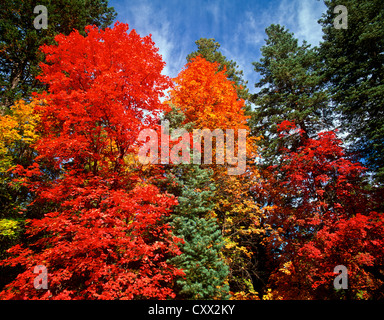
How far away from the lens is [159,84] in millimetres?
9047

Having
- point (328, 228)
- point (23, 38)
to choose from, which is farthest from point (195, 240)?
point (23, 38)

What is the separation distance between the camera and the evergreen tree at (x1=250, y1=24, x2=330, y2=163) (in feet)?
43.4

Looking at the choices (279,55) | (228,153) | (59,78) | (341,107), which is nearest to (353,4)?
(279,55)

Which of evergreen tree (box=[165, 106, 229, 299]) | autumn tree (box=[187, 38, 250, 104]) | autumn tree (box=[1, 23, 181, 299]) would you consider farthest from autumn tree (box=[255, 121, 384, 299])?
autumn tree (box=[187, 38, 250, 104])

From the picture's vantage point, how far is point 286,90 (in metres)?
14.9

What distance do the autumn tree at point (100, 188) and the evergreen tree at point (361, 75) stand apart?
1132 centimetres

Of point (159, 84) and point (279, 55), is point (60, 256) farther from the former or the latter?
point (279, 55)

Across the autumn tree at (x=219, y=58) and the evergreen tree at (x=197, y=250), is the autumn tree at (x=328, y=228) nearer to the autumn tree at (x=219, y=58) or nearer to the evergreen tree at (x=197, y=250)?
the evergreen tree at (x=197, y=250)

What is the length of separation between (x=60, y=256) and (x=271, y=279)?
11.5 m

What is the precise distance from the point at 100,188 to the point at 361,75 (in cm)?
1640

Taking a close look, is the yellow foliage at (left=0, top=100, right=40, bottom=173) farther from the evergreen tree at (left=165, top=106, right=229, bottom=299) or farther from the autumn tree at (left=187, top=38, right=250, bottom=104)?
the autumn tree at (left=187, top=38, right=250, bottom=104)

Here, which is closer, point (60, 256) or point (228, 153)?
point (60, 256)

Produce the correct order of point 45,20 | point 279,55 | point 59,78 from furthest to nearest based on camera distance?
point 279,55, point 45,20, point 59,78
